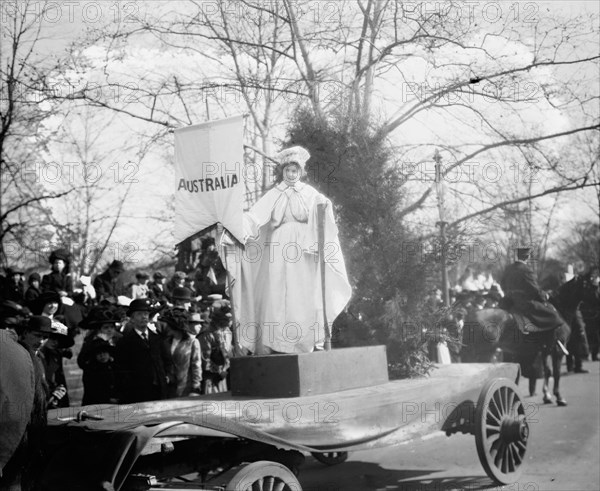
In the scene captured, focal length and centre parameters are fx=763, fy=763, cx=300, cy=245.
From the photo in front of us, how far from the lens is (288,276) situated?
6.56 metres

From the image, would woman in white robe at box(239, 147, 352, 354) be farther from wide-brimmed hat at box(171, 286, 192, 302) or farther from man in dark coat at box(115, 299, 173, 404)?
wide-brimmed hat at box(171, 286, 192, 302)

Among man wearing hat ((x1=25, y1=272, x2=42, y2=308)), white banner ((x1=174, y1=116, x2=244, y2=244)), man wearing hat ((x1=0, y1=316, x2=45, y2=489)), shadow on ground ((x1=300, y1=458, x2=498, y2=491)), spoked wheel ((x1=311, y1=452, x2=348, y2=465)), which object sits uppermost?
white banner ((x1=174, y1=116, x2=244, y2=244))

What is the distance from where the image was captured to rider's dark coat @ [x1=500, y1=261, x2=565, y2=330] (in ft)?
36.8

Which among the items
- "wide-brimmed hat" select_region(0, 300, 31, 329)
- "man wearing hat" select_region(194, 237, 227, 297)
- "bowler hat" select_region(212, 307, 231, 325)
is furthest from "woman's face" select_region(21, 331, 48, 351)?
"man wearing hat" select_region(194, 237, 227, 297)

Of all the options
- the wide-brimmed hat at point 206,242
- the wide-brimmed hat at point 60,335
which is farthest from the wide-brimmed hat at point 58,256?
the wide-brimmed hat at point 60,335

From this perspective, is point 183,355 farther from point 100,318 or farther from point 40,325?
point 40,325

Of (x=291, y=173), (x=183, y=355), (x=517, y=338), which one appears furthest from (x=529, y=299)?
(x=291, y=173)

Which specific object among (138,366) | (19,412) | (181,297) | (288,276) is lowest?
(19,412)

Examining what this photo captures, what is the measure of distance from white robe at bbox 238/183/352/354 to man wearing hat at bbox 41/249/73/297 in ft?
13.9

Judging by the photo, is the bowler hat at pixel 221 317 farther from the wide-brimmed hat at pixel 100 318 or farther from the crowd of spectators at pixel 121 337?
the wide-brimmed hat at pixel 100 318

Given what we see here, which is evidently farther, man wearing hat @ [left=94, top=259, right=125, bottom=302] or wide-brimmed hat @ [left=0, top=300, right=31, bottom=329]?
man wearing hat @ [left=94, top=259, right=125, bottom=302]

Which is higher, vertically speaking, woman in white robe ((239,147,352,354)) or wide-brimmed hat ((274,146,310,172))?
wide-brimmed hat ((274,146,310,172))

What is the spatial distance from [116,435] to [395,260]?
3981 millimetres

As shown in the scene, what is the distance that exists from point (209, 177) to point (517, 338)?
22.6 feet
